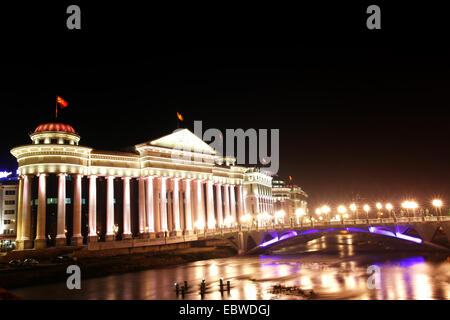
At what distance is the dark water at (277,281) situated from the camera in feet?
138

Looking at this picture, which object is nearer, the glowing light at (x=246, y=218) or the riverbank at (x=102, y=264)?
the riverbank at (x=102, y=264)

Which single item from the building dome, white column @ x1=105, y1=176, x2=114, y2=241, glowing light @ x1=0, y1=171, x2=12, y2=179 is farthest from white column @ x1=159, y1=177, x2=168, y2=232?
glowing light @ x1=0, y1=171, x2=12, y2=179

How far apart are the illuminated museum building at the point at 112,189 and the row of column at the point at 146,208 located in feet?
0.56

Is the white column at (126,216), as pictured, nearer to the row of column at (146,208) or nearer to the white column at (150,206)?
the row of column at (146,208)

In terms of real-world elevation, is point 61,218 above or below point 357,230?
above

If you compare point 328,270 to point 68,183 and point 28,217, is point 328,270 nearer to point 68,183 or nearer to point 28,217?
point 28,217

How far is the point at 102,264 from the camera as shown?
62.7m

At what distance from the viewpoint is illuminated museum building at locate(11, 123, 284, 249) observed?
2977 inches

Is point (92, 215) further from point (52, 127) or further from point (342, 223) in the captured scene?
point (342, 223)

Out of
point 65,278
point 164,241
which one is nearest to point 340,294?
point 65,278

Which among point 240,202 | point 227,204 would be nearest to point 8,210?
point 227,204

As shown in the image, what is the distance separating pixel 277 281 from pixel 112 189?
47.1m

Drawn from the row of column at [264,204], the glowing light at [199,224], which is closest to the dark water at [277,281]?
the glowing light at [199,224]

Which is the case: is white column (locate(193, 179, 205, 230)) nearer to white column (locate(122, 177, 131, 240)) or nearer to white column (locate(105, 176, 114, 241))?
white column (locate(122, 177, 131, 240))
